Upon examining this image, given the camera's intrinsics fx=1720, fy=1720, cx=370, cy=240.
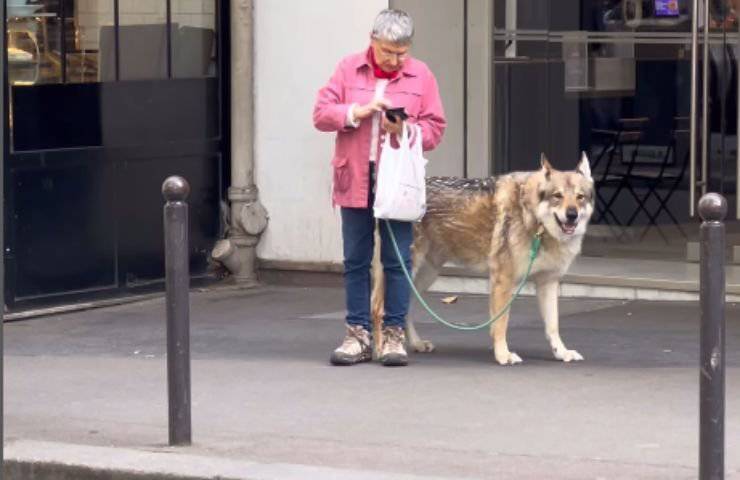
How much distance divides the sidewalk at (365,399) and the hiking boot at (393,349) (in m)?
0.09

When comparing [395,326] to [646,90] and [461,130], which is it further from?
[646,90]

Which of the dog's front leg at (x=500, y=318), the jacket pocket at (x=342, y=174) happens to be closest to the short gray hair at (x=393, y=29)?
the jacket pocket at (x=342, y=174)

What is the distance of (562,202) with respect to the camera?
28.9ft

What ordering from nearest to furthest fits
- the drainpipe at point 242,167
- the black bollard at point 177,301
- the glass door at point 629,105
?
1. the black bollard at point 177,301
2. the drainpipe at point 242,167
3. the glass door at point 629,105

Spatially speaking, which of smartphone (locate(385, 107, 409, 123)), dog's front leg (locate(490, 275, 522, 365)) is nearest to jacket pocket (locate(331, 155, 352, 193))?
smartphone (locate(385, 107, 409, 123))

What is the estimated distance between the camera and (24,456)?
23.9 feet

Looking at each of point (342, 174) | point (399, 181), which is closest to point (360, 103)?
point (342, 174)

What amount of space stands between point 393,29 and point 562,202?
1.23 m

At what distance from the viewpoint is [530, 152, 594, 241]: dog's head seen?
8773mm

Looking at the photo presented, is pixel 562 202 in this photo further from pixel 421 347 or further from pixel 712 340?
pixel 712 340

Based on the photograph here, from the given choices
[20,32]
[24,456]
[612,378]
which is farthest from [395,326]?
[20,32]

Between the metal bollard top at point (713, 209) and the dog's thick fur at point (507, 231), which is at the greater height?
the metal bollard top at point (713, 209)

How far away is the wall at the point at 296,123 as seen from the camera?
1188 cm

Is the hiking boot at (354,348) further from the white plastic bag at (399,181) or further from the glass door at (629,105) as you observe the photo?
the glass door at (629,105)
